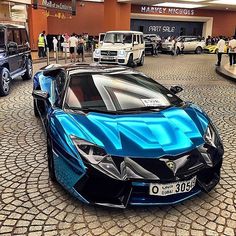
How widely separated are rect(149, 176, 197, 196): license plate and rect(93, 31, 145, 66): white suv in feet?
40.0

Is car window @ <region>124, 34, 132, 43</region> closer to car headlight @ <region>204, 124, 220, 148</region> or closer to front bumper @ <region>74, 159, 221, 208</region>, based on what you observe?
car headlight @ <region>204, 124, 220, 148</region>

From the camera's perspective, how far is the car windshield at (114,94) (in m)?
3.69

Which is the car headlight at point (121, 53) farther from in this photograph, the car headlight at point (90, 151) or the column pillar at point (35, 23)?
the car headlight at point (90, 151)

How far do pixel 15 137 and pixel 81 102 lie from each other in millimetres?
2002

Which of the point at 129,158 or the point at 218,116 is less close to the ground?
the point at 129,158

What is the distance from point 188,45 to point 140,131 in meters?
26.4

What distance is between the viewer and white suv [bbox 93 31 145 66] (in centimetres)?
1478

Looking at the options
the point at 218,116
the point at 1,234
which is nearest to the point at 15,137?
the point at 1,234

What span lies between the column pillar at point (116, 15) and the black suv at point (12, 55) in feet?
50.4

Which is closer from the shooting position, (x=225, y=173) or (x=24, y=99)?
(x=225, y=173)

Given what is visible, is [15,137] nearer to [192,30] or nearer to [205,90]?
[205,90]

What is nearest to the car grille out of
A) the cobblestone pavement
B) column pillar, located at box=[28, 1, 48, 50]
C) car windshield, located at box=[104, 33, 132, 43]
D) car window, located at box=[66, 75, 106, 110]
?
car windshield, located at box=[104, 33, 132, 43]

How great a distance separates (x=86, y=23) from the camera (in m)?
31.3

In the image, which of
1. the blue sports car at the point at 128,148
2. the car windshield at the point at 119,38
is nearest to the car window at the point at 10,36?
the blue sports car at the point at 128,148
